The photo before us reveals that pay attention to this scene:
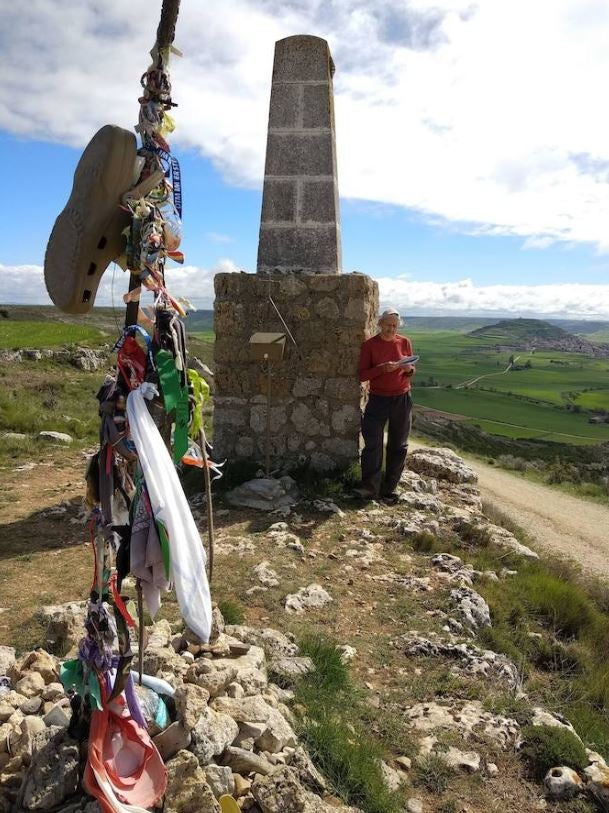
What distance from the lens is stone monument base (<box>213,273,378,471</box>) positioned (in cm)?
751

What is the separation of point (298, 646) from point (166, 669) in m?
1.14

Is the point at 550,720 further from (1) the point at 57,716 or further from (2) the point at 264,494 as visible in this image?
(2) the point at 264,494

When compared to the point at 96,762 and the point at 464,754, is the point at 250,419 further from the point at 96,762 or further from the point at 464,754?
the point at 96,762

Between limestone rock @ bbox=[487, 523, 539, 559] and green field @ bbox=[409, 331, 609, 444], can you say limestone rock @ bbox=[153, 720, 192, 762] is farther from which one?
green field @ bbox=[409, 331, 609, 444]

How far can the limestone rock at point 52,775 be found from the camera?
2299mm

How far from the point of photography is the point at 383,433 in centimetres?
724

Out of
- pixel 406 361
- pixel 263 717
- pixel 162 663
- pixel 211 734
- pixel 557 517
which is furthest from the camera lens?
pixel 557 517

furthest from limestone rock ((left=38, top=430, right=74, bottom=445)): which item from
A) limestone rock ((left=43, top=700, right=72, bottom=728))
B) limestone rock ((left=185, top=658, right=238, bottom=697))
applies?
limestone rock ((left=43, top=700, right=72, bottom=728))

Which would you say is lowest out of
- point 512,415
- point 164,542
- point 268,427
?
point 512,415

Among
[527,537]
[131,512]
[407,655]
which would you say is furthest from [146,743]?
[527,537]

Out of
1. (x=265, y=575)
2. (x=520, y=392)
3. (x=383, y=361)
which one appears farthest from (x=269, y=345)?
(x=520, y=392)

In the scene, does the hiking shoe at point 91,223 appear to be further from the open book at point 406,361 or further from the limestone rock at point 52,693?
the open book at point 406,361

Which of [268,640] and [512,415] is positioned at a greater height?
[268,640]

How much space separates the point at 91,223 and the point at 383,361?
17.1ft
